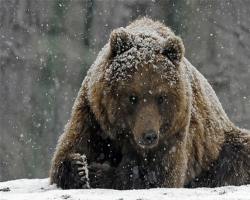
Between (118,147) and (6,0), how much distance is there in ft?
24.9

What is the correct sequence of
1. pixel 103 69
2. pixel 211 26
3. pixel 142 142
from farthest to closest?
pixel 211 26, pixel 103 69, pixel 142 142

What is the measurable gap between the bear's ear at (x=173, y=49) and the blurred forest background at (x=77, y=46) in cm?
695

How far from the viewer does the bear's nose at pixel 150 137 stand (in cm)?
493

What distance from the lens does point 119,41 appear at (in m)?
5.27

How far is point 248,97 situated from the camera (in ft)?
40.5

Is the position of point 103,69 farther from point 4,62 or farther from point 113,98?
point 4,62

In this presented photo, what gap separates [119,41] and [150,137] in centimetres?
94

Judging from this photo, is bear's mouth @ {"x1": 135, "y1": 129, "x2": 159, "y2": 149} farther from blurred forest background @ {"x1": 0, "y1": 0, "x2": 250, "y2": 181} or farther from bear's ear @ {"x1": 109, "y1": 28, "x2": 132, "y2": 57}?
blurred forest background @ {"x1": 0, "y1": 0, "x2": 250, "y2": 181}

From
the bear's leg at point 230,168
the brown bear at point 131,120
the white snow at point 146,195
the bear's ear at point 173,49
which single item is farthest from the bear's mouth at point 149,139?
the bear's leg at point 230,168

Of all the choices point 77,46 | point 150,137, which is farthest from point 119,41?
point 77,46

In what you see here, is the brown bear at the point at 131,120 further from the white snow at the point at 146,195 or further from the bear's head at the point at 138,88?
the white snow at the point at 146,195

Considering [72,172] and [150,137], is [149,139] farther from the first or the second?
[72,172]

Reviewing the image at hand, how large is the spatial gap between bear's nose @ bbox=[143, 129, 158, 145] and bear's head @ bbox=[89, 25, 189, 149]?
0.11 metres

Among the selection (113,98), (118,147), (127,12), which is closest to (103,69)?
(113,98)
